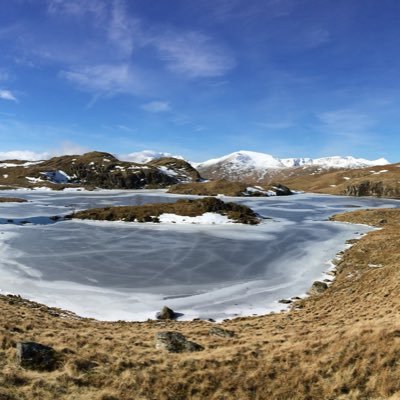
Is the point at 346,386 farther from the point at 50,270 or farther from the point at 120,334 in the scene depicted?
the point at 50,270

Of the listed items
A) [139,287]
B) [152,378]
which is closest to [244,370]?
[152,378]

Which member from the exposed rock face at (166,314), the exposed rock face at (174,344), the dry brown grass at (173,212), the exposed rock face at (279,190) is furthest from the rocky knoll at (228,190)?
the exposed rock face at (174,344)

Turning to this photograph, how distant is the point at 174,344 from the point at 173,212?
61578 mm

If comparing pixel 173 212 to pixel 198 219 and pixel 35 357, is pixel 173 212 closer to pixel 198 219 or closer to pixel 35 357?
pixel 198 219

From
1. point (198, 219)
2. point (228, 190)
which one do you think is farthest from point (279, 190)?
point (198, 219)

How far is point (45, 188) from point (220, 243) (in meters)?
163

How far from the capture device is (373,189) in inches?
7500

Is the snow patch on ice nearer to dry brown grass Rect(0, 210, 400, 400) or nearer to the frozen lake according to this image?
the frozen lake

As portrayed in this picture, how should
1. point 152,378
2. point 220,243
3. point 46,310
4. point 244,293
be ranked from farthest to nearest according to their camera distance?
point 220,243
point 244,293
point 46,310
point 152,378

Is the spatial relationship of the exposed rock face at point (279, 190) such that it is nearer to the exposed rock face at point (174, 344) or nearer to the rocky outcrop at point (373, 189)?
the rocky outcrop at point (373, 189)

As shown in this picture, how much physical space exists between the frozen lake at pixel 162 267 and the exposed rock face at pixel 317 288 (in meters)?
0.93

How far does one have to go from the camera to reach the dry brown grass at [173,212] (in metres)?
74.9

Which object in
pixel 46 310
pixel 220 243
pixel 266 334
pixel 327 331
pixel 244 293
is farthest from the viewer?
Result: pixel 220 243

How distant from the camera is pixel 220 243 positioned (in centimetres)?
5172
